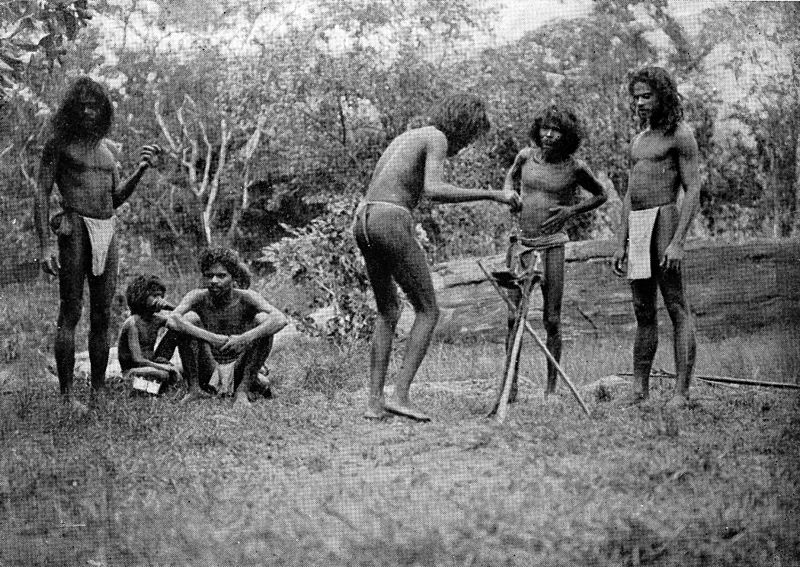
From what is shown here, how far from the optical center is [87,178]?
13.7 ft

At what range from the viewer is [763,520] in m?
3.28

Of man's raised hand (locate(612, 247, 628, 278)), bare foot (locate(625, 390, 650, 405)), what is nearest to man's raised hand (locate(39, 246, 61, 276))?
man's raised hand (locate(612, 247, 628, 278))

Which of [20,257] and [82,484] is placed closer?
[82,484]

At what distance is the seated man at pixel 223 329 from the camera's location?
4516 mm

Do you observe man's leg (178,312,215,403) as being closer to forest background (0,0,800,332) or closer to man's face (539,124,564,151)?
forest background (0,0,800,332)

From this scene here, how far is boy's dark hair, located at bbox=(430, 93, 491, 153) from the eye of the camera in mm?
4004

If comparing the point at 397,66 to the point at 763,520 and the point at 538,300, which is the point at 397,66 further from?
the point at 763,520

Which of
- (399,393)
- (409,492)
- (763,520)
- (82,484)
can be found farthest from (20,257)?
(763,520)

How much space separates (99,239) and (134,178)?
30cm

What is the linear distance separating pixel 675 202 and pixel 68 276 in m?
2.62

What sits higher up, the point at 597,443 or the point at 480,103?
the point at 480,103

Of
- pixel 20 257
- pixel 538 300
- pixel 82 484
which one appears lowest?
pixel 82 484

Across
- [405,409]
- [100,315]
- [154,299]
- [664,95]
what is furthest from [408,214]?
[100,315]

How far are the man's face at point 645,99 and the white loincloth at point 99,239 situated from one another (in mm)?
2324
